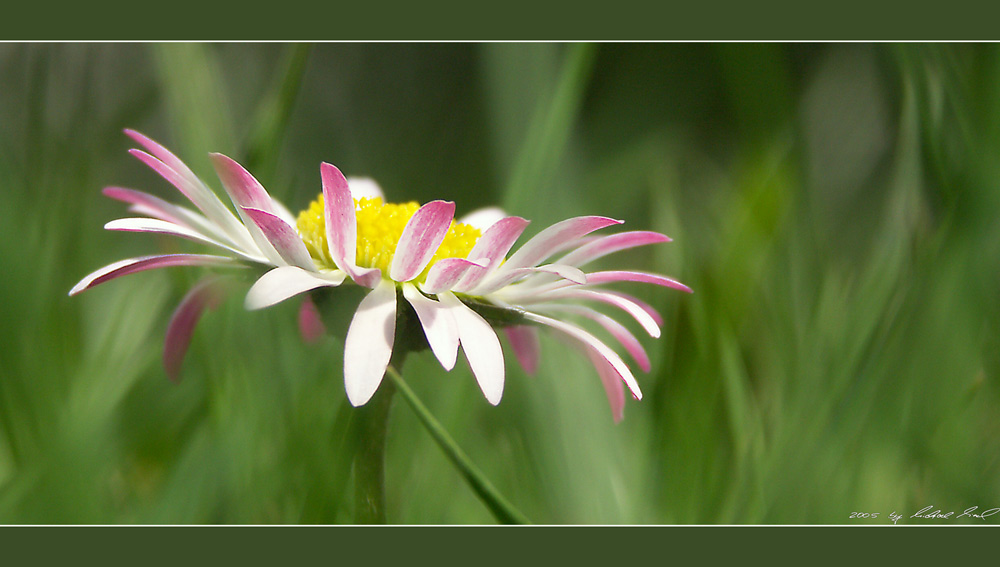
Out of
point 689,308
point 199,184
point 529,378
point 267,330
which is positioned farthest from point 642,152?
point 199,184

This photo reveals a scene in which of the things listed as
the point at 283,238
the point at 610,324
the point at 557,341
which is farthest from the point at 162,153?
the point at 557,341

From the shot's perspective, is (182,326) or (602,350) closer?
(602,350)

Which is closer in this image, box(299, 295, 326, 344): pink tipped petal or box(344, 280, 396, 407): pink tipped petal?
box(344, 280, 396, 407): pink tipped petal

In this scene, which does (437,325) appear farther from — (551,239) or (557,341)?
(557,341)

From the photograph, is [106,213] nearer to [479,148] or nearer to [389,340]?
[479,148]

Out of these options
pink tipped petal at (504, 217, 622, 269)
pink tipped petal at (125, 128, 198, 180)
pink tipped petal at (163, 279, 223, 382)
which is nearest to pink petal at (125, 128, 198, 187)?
pink tipped petal at (125, 128, 198, 180)

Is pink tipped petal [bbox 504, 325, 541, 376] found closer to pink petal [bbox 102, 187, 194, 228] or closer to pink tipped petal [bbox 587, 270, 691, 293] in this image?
pink tipped petal [bbox 587, 270, 691, 293]
